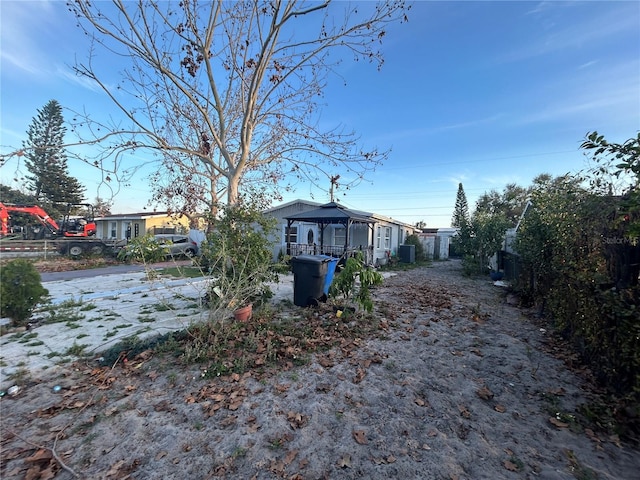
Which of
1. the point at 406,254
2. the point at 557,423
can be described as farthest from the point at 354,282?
the point at 406,254

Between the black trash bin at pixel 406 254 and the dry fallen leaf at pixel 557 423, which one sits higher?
the black trash bin at pixel 406 254

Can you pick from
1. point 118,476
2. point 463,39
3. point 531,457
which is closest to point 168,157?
point 118,476

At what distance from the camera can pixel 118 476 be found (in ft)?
6.50

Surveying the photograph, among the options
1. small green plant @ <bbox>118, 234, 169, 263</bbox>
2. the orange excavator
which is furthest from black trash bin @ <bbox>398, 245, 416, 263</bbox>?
the orange excavator

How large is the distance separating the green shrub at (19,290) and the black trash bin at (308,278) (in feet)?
15.1

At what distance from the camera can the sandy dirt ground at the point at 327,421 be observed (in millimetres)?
2076

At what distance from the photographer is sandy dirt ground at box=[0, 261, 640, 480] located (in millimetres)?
2076

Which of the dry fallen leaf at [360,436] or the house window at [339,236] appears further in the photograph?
the house window at [339,236]

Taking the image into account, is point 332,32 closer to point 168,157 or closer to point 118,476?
point 168,157

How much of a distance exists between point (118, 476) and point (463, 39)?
1093 centimetres

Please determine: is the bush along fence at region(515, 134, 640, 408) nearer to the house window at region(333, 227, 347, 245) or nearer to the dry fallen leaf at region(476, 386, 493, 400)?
the dry fallen leaf at region(476, 386, 493, 400)

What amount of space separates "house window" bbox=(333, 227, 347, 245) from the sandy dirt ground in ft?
46.0

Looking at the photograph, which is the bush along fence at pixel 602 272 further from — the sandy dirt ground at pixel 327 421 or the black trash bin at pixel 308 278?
the black trash bin at pixel 308 278

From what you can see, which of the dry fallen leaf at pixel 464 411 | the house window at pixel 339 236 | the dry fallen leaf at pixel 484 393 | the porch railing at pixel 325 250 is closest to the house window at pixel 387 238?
the house window at pixel 339 236
